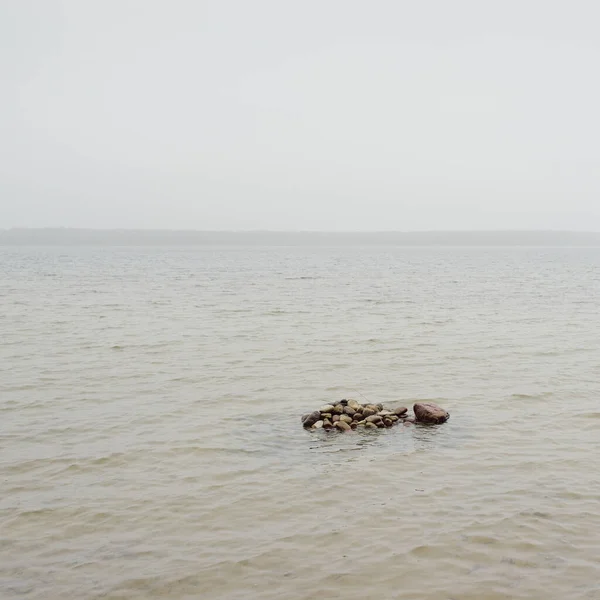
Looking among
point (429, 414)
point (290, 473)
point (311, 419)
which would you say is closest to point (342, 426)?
point (311, 419)

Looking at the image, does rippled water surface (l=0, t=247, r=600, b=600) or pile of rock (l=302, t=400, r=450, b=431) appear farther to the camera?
pile of rock (l=302, t=400, r=450, b=431)

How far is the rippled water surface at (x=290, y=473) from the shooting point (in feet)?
24.9

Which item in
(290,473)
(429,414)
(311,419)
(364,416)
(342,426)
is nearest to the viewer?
(290,473)

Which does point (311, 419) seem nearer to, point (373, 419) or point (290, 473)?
point (373, 419)

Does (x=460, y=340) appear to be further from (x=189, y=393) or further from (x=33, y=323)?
(x=33, y=323)

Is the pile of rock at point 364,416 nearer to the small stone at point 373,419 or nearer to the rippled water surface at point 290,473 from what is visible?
the small stone at point 373,419

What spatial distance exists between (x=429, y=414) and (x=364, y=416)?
1.33 meters

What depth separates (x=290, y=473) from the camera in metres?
10.8

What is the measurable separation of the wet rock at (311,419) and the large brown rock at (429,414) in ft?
6.85

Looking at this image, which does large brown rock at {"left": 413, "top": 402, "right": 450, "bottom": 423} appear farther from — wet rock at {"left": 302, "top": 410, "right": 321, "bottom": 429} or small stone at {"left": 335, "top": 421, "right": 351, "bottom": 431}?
wet rock at {"left": 302, "top": 410, "right": 321, "bottom": 429}

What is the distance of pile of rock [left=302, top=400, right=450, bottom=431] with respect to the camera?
43.7 feet

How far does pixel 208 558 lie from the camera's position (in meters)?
7.95

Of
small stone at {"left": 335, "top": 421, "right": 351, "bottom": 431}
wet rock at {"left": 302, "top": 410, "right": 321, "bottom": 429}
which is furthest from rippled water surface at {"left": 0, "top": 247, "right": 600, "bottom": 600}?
wet rock at {"left": 302, "top": 410, "right": 321, "bottom": 429}

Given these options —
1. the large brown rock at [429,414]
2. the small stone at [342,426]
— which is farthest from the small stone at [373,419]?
the large brown rock at [429,414]
